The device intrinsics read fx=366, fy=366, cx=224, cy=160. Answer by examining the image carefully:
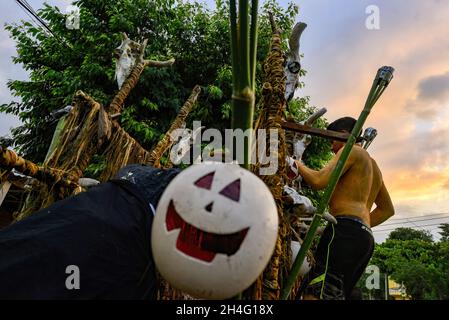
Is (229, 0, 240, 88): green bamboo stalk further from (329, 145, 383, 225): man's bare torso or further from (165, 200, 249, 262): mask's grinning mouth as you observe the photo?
(329, 145, 383, 225): man's bare torso

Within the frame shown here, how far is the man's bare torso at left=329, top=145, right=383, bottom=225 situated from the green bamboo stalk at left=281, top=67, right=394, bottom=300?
1239mm

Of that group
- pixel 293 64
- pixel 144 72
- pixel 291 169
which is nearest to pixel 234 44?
pixel 291 169

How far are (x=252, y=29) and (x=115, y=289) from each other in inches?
39.8

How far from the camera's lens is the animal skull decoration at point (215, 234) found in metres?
0.88

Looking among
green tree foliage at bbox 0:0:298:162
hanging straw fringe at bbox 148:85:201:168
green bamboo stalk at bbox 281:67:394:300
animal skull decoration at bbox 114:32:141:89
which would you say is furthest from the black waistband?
green tree foliage at bbox 0:0:298:162

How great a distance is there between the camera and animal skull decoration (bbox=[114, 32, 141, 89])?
11.9 ft

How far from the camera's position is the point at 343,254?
2.50 meters

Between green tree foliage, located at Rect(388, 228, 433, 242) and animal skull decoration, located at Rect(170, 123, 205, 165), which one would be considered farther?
green tree foliage, located at Rect(388, 228, 433, 242)

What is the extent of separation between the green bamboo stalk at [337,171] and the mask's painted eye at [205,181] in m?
0.53

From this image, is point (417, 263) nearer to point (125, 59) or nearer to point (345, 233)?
point (345, 233)

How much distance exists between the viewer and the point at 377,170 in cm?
297

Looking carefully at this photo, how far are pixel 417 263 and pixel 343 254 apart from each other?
22.2 metres
